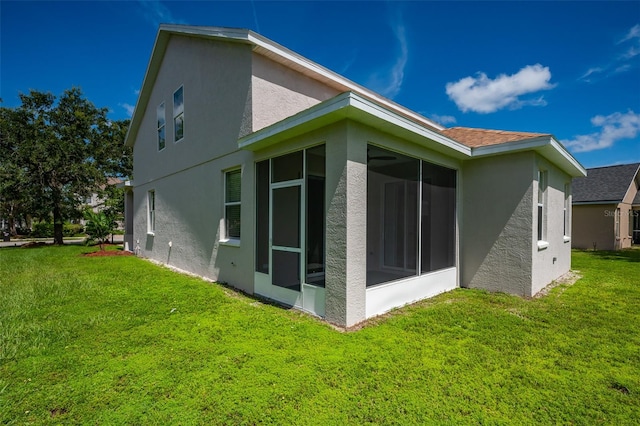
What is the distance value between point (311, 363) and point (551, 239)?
757cm

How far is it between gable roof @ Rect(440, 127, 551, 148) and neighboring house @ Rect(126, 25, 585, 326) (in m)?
0.08

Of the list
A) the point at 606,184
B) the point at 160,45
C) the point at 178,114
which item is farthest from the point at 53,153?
the point at 606,184

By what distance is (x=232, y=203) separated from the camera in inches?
294

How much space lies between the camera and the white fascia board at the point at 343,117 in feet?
13.8

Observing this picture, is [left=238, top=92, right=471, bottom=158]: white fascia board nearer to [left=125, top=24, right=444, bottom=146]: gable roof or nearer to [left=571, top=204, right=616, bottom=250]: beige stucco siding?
[left=125, top=24, right=444, bottom=146]: gable roof

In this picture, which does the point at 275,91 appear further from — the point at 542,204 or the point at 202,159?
the point at 542,204

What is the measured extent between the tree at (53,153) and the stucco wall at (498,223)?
2175 centimetres

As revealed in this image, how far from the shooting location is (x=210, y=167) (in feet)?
26.8

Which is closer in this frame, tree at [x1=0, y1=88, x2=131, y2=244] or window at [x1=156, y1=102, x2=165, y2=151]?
window at [x1=156, y1=102, x2=165, y2=151]

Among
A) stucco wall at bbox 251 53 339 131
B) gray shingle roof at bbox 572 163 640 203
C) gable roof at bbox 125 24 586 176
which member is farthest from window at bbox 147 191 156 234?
gray shingle roof at bbox 572 163 640 203

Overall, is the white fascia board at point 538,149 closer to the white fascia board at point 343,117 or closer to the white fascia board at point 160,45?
the white fascia board at point 343,117

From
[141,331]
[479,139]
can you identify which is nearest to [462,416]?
[141,331]

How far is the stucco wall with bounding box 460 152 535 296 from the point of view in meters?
6.33

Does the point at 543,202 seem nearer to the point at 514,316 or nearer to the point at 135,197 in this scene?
the point at 514,316
